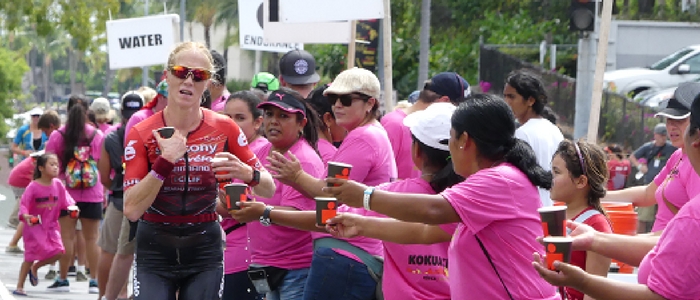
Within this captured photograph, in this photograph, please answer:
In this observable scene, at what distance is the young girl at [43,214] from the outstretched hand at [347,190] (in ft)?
27.7

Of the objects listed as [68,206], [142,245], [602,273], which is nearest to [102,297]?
[68,206]

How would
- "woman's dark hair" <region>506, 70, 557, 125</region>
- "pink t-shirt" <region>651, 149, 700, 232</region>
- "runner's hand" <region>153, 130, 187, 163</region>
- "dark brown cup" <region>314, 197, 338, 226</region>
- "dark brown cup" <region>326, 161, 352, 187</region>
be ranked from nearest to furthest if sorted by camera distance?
"dark brown cup" <region>326, 161, 352, 187</region>, "dark brown cup" <region>314, 197, 338, 226</region>, "runner's hand" <region>153, 130, 187, 163</region>, "pink t-shirt" <region>651, 149, 700, 232</region>, "woman's dark hair" <region>506, 70, 557, 125</region>

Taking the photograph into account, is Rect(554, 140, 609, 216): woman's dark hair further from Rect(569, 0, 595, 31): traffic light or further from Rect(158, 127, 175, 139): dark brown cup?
Rect(569, 0, 595, 31): traffic light

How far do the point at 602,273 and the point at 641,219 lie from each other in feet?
32.6

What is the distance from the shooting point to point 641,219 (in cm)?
Answer: 1440

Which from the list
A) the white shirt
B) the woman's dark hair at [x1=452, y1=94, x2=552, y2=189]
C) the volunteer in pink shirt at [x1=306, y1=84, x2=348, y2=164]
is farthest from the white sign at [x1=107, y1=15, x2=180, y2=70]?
the woman's dark hair at [x1=452, y1=94, x2=552, y2=189]

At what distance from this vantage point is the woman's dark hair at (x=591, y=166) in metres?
5.29

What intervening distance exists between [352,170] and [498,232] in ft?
5.89

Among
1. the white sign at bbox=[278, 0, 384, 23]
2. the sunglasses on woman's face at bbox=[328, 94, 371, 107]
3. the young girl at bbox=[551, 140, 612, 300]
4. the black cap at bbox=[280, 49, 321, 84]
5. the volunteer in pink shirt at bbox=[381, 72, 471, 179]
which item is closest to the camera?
the young girl at bbox=[551, 140, 612, 300]

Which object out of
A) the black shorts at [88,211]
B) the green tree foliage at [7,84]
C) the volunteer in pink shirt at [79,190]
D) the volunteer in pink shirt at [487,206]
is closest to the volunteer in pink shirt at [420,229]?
the volunteer in pink shirt at [487,206]

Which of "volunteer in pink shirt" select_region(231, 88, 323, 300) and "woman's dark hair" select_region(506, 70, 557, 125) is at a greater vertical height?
"woman's dark hair" select_region(506, 70, 557, 125)

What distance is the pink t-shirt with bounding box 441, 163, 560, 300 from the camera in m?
4.19

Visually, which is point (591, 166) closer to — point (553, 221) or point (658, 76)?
point (553, 221)

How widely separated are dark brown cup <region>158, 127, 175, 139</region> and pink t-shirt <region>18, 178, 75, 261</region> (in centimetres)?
717
